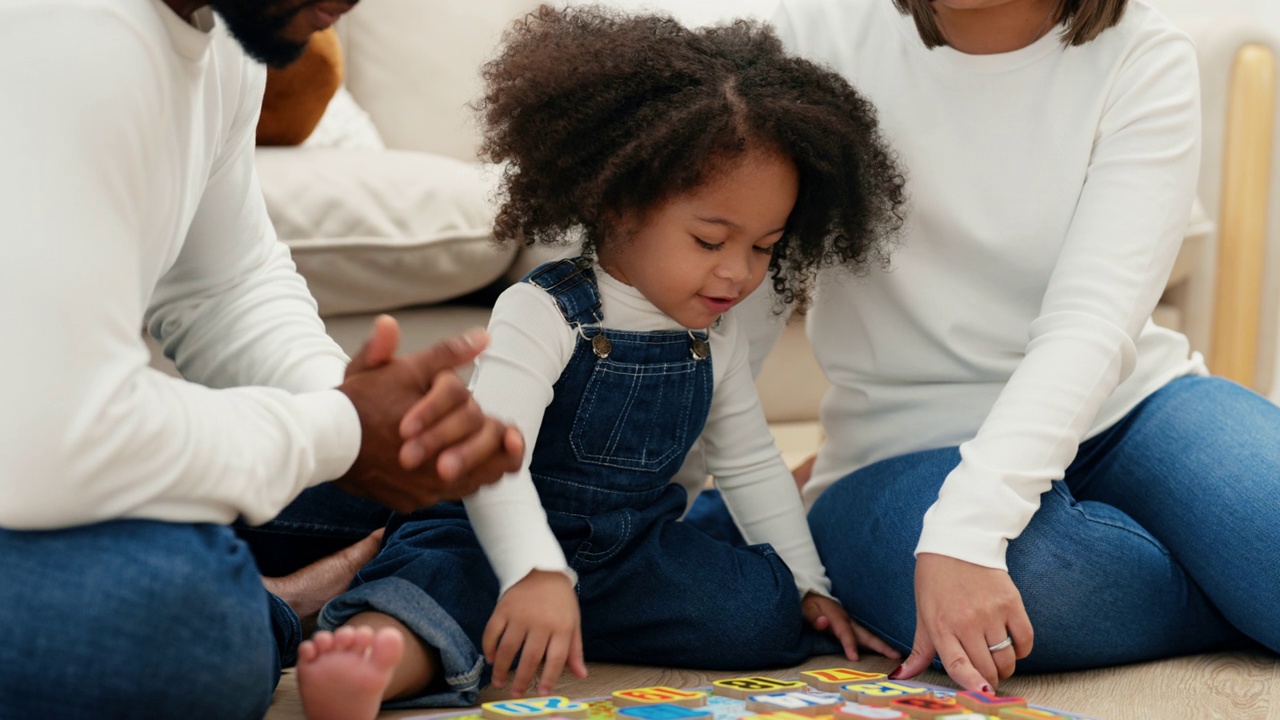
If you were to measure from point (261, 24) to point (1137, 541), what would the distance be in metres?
0.75

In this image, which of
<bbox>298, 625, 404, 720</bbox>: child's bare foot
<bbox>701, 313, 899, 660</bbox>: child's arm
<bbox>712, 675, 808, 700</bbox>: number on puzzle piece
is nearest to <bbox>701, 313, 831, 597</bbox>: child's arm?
<bbox>701, 313, 899, 660</bbox>: child's arm

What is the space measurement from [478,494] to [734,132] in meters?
0.34

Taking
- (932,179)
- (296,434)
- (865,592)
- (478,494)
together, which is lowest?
(865,592)

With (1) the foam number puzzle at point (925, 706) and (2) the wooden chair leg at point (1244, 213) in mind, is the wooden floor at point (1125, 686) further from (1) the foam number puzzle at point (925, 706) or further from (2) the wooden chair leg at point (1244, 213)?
(2) the wooden chair leg at point (1244, 213)

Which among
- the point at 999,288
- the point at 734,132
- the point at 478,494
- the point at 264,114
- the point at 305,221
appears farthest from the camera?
the point at 264,114

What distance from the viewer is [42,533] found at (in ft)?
2.03

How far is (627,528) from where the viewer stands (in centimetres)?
99

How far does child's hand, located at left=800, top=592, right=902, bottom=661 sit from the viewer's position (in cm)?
102

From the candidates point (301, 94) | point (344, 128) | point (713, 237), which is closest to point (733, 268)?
point (713, 237)

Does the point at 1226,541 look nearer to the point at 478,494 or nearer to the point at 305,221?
the point at 478,494

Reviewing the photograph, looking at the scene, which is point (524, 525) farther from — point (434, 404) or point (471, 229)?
point (471, 229)

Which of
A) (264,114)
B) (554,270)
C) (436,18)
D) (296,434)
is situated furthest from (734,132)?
(436,18)

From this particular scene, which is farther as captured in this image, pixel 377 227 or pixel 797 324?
pixel 797 324

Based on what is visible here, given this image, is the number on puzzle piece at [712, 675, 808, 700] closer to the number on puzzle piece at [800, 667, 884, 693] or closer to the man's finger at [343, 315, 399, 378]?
the number on puzzle piece at [800, 667, 884, 693]
